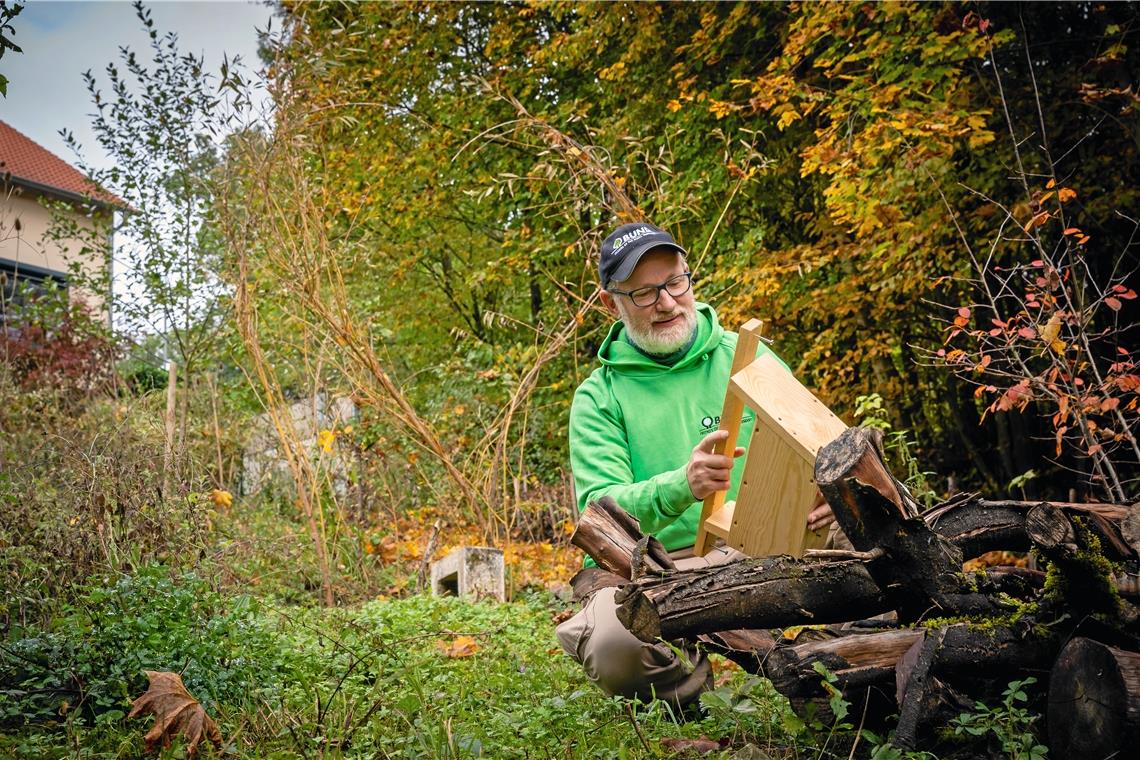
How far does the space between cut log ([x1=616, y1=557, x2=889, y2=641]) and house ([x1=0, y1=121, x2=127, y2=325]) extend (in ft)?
13.7

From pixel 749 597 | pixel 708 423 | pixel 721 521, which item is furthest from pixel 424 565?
pixel 749 597

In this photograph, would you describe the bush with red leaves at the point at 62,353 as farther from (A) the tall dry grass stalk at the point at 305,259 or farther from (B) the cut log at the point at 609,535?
(B) the cut log at the point at 609,535

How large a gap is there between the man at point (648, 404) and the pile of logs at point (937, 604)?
0.63m

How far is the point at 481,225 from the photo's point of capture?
12156 mm

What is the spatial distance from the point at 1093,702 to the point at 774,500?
0.91m

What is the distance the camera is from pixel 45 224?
17.7 m

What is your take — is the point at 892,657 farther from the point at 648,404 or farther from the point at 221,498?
the point at 221,498

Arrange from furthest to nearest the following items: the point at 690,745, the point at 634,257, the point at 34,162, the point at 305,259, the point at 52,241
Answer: the point at 34,162 < the point at 52,241 < the point at 305,259 < the point at 634,257 < the point at 690,745

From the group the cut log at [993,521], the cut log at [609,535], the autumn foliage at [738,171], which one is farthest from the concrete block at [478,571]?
the cut log at [993,521]

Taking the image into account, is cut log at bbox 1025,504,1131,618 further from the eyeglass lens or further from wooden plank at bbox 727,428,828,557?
the eyeglass lens

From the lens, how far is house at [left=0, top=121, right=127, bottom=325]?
9.23 meters

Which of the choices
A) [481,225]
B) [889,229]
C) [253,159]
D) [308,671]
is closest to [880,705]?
[308,671]

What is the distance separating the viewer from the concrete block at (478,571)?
6051 mm

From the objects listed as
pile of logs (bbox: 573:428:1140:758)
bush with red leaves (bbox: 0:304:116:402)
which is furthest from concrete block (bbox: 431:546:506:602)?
bush with red leaves (bbox: 0:304:116:402)
